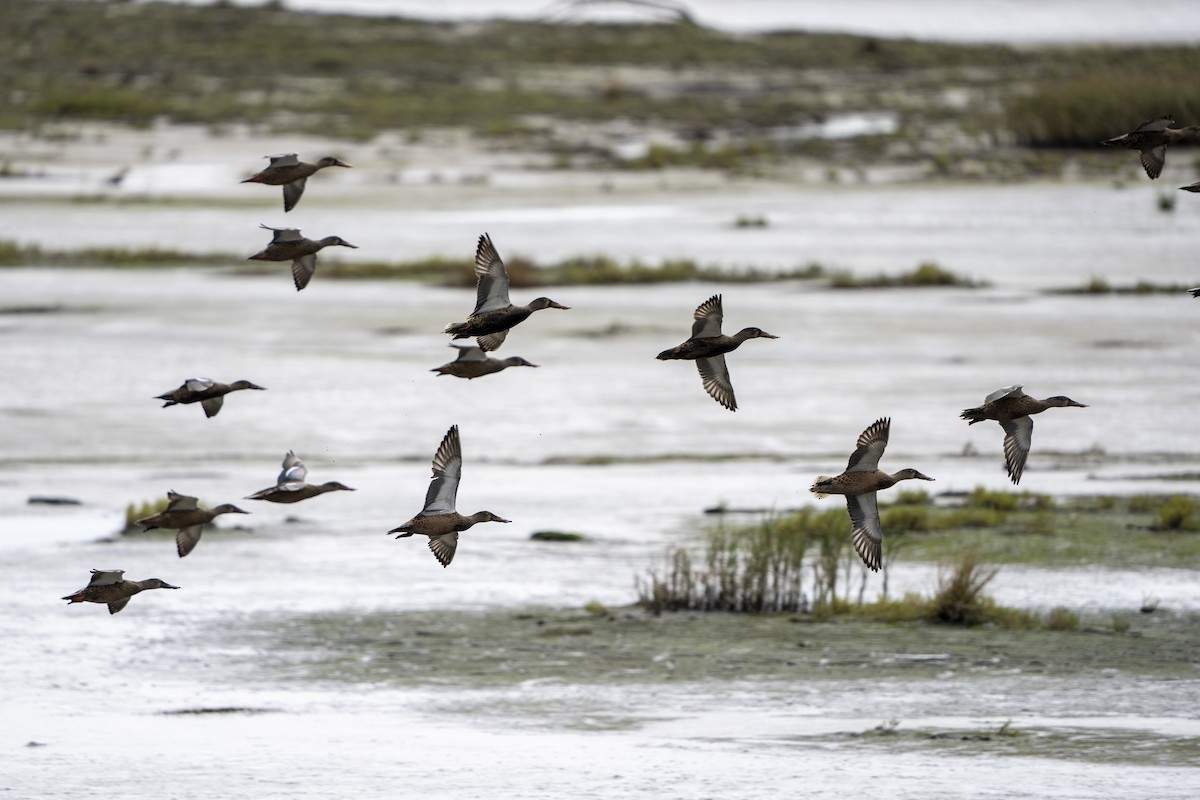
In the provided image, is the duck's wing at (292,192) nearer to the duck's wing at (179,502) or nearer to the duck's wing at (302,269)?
the duck's wing at (302,269)

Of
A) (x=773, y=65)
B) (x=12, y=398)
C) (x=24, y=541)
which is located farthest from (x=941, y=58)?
(x=24, y=541)

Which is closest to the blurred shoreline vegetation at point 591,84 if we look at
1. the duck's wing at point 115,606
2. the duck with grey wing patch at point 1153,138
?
the duck's wing at point 115,606

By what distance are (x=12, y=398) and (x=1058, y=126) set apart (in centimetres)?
4192

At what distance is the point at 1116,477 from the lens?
74.3ft

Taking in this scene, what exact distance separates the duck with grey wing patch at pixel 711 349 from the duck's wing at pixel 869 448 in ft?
1.83

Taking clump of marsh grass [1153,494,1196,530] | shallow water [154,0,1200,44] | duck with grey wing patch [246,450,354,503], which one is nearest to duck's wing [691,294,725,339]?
duck with grey wing patch [246,450,354,503]

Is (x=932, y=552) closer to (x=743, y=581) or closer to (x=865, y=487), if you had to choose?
(x=743, y=581)

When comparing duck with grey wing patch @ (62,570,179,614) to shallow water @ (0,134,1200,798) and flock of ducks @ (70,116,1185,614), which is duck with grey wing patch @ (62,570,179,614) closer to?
flock of ducks @ (70,116,1185,614)

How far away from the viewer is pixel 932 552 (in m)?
19.8

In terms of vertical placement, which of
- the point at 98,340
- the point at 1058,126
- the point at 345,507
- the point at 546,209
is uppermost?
the point at 1058,126

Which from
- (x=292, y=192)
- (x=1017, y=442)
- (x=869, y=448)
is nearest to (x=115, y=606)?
(x=292, y=192)

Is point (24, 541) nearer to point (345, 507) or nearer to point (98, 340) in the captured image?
point (345, 507)

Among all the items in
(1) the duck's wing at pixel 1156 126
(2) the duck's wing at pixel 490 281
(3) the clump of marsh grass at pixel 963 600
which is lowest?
(3) the clump of marsh grass at pixel 963 600

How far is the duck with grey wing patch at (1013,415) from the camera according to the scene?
30.0 ft
